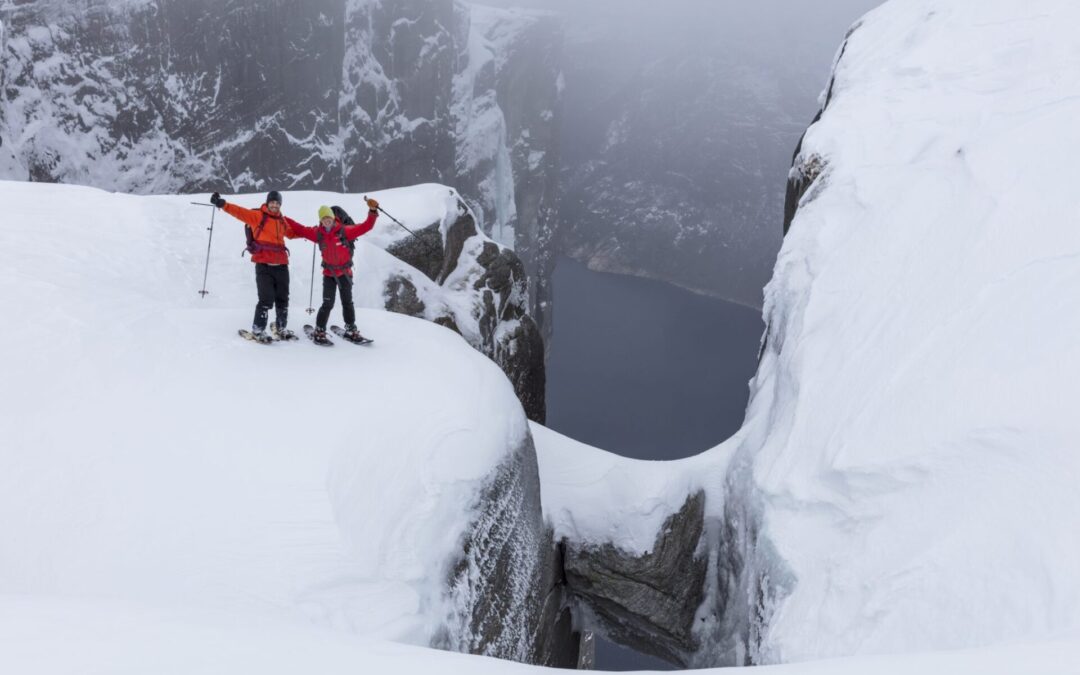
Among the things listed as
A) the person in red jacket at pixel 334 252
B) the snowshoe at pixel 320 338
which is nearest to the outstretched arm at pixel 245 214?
the person in red jacket at pixel 334 252

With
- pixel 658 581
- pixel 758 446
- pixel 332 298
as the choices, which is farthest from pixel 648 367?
pixel 332 298

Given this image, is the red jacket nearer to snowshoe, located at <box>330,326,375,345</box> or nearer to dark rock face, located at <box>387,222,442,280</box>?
snowshoe, located at <box>330,326,375,345</box>

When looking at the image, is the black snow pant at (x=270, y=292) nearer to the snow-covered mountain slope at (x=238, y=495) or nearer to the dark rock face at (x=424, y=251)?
the snow-covered mountain slope at (x=238, y=495)

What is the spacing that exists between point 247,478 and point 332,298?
381cm

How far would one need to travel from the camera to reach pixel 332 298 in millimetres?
9367

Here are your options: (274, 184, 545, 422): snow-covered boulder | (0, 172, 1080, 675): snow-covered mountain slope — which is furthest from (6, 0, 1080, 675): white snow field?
(274, 184, 545, 422): snow-covered boulder

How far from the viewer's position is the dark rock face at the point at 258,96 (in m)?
27.2

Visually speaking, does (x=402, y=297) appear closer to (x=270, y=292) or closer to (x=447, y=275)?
(x=447, y=275)

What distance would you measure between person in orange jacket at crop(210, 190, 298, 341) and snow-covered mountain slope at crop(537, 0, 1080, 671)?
231 inches

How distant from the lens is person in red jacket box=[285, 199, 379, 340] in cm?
912

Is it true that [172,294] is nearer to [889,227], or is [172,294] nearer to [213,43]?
[889,227]

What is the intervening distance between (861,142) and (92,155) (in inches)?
1220

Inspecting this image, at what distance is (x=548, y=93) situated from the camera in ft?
174

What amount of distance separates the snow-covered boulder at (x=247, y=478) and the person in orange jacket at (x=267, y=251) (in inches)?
17.8
